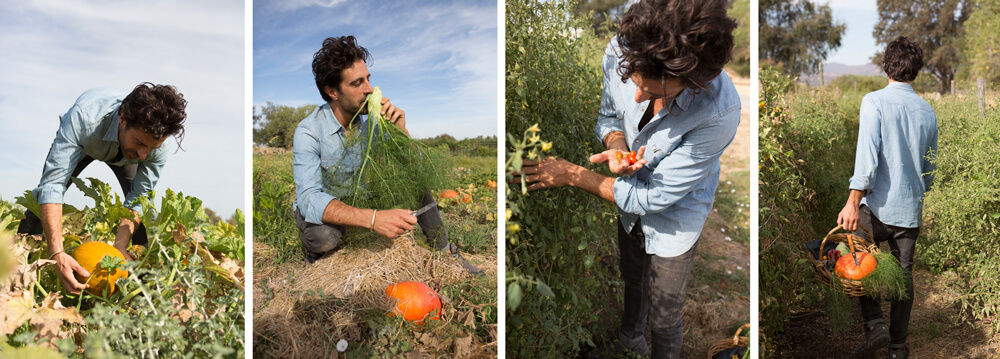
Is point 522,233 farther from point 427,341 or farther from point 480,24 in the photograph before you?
point 480,24

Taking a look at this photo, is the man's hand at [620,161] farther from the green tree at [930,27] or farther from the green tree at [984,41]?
the green tree at [984,41]

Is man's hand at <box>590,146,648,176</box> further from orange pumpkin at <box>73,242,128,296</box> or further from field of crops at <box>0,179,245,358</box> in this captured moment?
orange pumpkin at <box>73,242,128,296</box>

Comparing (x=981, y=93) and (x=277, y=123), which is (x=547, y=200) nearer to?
(x=277, y=123)

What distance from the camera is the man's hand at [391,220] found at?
2.24 m

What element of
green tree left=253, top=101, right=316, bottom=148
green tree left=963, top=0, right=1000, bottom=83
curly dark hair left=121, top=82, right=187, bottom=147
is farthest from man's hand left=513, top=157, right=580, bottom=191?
green tree left=963, top=0, right=1000, bottom=83

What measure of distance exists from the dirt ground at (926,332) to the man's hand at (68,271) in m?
3.67

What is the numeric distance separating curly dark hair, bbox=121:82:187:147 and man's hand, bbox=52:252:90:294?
0.70 meters

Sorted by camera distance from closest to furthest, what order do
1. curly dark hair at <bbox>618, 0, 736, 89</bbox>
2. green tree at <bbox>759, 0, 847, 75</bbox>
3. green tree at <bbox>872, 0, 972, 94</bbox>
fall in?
curly dark hair at <bbox>618, 0, 736, 89</bbox>
green tree at <bbox>872, 0, 972, 94</bbox>
green tree at <bbox>759, 0, 847, 75</bbox>

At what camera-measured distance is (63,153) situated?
8.91 ft

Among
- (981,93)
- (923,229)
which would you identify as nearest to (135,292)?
(923,229)

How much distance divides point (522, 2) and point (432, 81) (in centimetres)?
51

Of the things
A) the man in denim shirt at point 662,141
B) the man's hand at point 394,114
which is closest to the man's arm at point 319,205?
the man's hand at point 394,114

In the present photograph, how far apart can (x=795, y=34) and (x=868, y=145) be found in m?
11.6

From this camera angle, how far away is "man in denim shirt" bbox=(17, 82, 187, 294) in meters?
2.61
